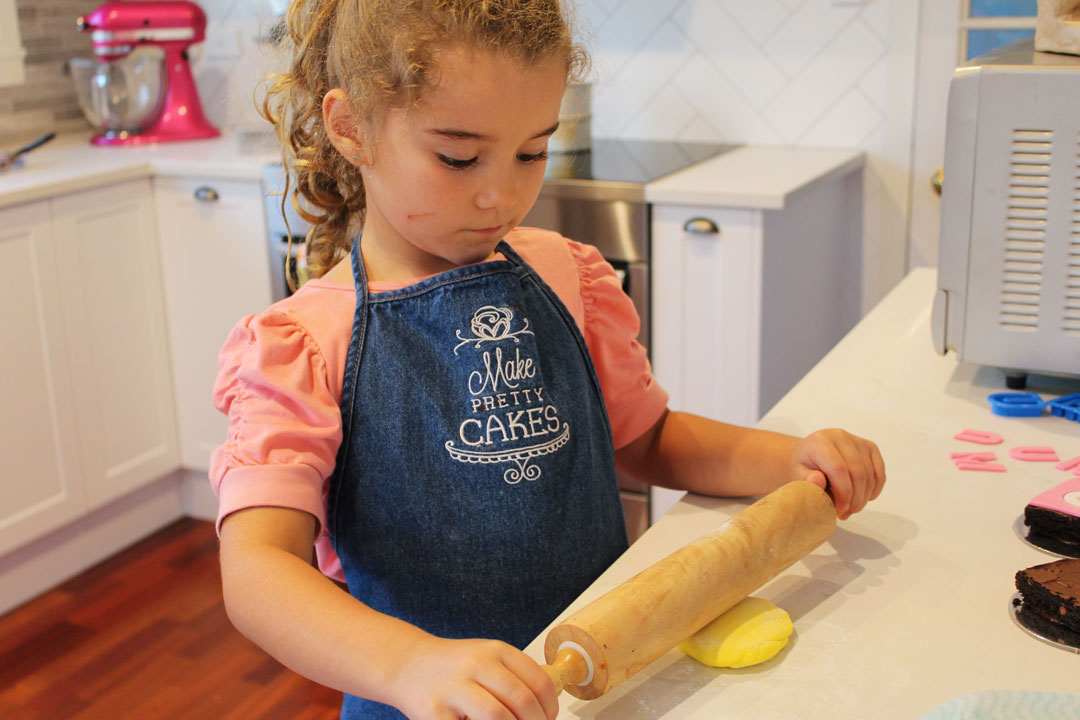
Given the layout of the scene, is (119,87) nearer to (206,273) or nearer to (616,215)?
(206,273)

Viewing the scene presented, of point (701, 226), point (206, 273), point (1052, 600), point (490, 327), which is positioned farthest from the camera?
point (206, 273)

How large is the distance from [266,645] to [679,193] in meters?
1.44

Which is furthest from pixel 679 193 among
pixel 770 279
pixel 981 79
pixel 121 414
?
pixel 121 414

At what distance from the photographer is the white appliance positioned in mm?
1037

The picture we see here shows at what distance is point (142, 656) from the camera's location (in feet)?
7.09

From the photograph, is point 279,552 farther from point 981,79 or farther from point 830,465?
point 981,79

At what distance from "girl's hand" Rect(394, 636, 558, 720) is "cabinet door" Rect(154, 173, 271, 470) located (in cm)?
196

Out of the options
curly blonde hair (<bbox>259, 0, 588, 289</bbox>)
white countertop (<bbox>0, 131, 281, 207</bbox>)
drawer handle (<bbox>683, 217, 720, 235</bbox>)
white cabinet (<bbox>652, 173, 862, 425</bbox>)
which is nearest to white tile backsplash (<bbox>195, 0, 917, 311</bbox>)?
white countertop (<bbox>0, 131, 281, 207</bbox>)

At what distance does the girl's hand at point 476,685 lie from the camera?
0.57 meters

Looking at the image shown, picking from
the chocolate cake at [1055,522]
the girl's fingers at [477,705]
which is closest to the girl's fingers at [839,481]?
the chocolate cake at [1055,522]

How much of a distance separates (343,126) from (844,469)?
463 mm

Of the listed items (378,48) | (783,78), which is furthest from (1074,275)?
(783,78)

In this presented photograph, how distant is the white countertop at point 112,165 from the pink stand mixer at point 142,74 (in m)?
0.07

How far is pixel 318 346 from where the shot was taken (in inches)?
33.4
